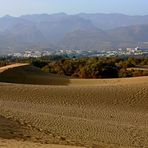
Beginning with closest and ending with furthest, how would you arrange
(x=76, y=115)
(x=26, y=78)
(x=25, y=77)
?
(x=76, y=115)
(x=26, y=78)
(x=25, y=77)

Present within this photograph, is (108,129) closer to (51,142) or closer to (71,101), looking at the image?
(51,142)

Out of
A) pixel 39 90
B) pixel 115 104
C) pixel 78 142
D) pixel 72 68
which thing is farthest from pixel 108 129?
pixel 72 68

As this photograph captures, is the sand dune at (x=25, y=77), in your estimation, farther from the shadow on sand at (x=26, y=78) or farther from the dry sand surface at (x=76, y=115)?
the dry sand surface at (x=76, y=115)

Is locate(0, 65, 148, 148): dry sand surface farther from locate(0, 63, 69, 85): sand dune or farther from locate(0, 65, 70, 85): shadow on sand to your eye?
locate(0, 63, 69, 85): sand dune

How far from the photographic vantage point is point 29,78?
43.5 meters

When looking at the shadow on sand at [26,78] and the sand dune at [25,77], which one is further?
the sand dune at [25,77]

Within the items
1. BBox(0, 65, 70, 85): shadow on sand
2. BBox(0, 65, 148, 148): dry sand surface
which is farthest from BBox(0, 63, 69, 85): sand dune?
BBox(0, 65, 148, 148): dry sand surface

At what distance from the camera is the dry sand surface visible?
15469 mm

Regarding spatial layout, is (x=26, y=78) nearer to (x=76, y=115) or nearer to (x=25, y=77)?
(x=25, y=77)

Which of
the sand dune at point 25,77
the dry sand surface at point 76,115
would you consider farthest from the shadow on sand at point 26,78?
the dry sand surface at point 76,115

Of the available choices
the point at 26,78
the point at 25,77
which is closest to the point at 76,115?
the point at 26,78

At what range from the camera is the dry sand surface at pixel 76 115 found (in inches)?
609

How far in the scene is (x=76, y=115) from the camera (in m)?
22.1

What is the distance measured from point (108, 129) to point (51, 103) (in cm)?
867
